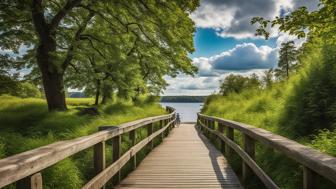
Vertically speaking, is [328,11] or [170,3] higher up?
[170,3]

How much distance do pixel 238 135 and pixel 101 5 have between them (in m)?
10.9

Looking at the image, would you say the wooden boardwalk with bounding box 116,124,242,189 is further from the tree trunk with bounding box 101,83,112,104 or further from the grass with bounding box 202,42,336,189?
the tree trunk with bounding box 101,83,112,104

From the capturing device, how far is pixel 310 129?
645 cm

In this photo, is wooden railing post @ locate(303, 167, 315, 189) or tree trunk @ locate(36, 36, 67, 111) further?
tree trunk @ locate(36, 36, 67, 111)

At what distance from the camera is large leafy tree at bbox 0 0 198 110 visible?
14.8 meters

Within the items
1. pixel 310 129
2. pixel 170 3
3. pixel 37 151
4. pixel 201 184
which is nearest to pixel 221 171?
pixel 201 184

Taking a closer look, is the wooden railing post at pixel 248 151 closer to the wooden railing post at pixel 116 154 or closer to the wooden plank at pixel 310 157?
the wooden plank at pixel 310 157

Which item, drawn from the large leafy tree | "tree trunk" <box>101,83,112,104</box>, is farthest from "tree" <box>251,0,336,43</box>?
"tree trunk" <box>101,83,112,104</box>

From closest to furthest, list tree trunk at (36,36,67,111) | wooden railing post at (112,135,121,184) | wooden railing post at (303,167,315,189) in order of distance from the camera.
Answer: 1. wooden railing post at (303,167,315,189)
2. wooden railing post at (112,135,121,184)
3. tree trunk at (36,36,67,111)

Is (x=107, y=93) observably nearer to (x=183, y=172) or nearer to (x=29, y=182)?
(x=183, y=172)

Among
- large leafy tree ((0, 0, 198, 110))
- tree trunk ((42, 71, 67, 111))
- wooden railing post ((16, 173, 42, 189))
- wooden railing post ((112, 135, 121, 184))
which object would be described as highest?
large leafy tree ((0, 0, 198, 110))

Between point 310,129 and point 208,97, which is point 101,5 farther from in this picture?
point 208,97

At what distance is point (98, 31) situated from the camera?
1769 cm

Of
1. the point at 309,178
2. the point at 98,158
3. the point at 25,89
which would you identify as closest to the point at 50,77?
the point at 25,89
